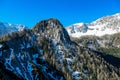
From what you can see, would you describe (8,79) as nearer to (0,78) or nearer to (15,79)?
(15,79)

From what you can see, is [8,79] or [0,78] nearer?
[0,78]

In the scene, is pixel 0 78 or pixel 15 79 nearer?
pixel 0 78

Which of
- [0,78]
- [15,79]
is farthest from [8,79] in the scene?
[0,78]
